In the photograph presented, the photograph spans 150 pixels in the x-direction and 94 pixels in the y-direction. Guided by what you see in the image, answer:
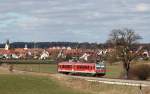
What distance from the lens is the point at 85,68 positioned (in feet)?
276

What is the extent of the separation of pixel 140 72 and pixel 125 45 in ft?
24.2

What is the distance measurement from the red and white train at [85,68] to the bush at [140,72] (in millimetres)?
5017

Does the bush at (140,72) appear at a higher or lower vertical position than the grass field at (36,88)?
higher

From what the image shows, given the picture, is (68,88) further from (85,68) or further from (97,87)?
(85,68)

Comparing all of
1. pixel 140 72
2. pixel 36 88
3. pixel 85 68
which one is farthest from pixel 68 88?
pixel 85 68

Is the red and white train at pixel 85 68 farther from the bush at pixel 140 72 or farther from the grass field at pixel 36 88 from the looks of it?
the grass field at pixel 36 88

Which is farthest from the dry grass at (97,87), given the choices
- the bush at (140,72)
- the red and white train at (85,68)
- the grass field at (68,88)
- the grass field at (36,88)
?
the bush at (140,72)

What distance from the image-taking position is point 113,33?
8688cm

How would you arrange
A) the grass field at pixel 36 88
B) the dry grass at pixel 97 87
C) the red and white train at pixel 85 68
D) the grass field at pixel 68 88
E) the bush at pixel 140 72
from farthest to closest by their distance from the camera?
the red and white train at pixel 85 68 → the bush at pixel 140 72 → the grass field at pixel 36 88 → the grass field at pixel 68 88 → the dry grass at pixel 97 87

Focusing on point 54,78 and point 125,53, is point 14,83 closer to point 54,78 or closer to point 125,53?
point 54,78

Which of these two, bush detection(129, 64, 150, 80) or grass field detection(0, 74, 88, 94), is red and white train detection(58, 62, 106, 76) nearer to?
bush detection(129, 64, 150, 80)

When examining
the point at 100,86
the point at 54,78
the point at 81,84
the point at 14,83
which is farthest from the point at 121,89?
the point at 54,78

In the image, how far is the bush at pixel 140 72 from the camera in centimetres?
7624

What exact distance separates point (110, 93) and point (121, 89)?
132 centimetres
